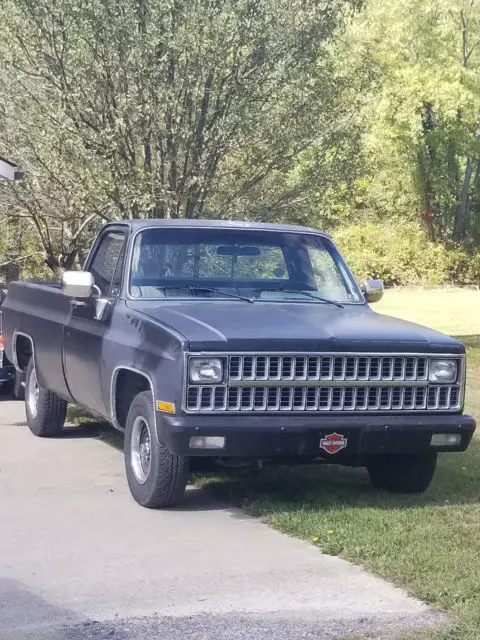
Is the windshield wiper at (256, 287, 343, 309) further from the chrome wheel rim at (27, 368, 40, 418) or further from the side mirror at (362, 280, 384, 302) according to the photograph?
the chrome wheel rim at (27, 368, 40, 418)

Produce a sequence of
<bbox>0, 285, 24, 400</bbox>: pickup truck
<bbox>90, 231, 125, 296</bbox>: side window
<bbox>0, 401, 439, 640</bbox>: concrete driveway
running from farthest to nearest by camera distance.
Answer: <bbox>0, 285, 24, 400</bbox>: pickup truck < <bbox>90, 231, 125, 296</bbox>: side window < <bbox>0, 401, 439, 640</bbox>: concrete driveway

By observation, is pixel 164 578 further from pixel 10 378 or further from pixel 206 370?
pixel 10 378

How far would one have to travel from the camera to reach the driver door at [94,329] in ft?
28.0

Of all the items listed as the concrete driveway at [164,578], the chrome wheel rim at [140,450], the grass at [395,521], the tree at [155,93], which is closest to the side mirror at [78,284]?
the chrome wheel rim at [140,450]

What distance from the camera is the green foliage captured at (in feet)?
133

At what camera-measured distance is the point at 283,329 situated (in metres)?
7.48

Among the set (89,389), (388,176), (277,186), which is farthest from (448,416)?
(388,176)

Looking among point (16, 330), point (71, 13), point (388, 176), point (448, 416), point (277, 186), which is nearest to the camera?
point (448, 416)

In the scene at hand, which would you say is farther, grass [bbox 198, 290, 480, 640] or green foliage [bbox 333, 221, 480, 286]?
green foliage [bbox 333, 221, 480, 286]

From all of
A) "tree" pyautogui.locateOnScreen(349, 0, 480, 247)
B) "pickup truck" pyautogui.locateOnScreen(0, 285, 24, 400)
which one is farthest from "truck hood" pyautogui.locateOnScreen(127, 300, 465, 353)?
"tree" pyautogui.locateOnScreen(349, 0, 480, 247)

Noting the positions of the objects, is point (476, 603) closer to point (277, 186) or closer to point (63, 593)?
point (63, 593)

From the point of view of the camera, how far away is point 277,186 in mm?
18797

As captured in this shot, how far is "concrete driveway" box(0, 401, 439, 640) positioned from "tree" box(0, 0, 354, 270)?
356 inches

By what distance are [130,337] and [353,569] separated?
96.7 inches
